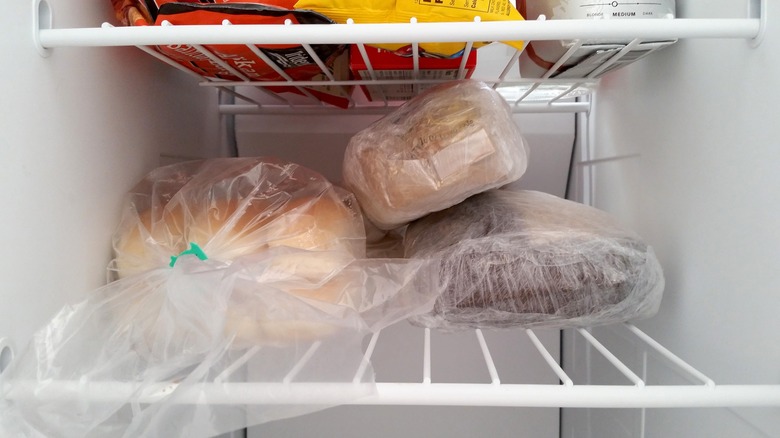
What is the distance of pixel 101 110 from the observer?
0.63 meters

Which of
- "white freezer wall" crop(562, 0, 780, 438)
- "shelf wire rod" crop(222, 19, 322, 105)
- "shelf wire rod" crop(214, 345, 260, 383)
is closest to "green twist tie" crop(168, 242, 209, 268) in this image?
"shelf wire rod" crop(214, 345, 260, 383)

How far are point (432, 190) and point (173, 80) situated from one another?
48cm

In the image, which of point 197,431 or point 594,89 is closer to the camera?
point 197,431

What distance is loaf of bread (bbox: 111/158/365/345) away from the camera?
1.81ft

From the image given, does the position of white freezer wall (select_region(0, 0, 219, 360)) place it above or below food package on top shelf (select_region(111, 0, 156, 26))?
below

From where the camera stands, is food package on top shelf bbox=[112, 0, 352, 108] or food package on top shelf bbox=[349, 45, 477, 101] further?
food package on top shelf bbox=[349, 45, 477, 101]

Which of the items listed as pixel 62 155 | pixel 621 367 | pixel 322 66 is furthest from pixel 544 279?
pixel 62 155

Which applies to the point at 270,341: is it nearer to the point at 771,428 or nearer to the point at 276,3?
the point at 276,3

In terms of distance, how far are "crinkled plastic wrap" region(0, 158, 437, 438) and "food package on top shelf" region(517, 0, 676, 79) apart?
330 mm

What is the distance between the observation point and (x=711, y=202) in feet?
1.90

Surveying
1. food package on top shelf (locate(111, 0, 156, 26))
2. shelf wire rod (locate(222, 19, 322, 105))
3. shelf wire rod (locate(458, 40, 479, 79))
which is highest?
food package on top shelf (locate(111, 0, 156, 26))

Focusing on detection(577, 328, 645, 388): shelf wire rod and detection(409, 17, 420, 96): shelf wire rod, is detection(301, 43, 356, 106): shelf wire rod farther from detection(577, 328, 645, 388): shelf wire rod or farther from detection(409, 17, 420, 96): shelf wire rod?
detection(577, 328, 645, 388): shelf wire rod

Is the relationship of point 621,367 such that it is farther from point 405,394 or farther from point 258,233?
point 258,233

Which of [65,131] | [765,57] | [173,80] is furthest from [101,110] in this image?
[765,57]
